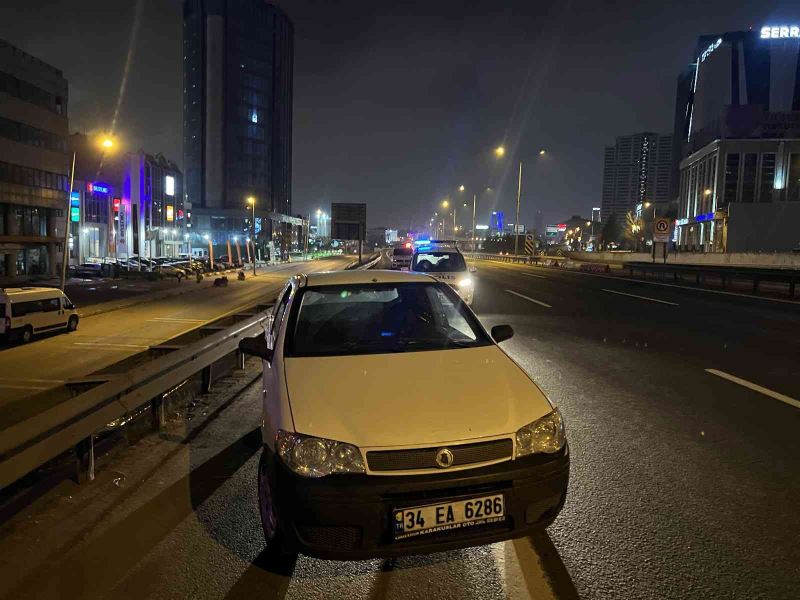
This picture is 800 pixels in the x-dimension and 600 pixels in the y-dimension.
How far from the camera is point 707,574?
10.1 feet

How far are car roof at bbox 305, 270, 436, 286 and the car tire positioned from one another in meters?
1.96

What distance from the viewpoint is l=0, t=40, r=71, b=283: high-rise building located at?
134 feet

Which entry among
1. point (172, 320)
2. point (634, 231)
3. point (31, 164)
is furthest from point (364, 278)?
point (634, 231)

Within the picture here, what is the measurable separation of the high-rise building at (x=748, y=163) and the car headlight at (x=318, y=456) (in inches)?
3279

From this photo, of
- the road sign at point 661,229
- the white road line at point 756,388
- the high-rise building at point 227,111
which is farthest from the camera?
the high-rise building at point 227,111

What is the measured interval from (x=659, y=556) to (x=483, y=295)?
17625 mm

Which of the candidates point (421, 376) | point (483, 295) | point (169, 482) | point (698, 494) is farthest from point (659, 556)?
point (483, 295)

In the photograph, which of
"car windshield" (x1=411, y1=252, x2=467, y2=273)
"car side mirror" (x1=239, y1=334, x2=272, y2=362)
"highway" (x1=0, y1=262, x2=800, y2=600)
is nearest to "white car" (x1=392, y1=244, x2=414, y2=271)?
"car windshield" (x1=411, y1=252, x2=467, y2=273)

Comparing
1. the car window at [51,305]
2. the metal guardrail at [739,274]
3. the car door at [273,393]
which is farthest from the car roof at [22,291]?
the metal guardrail at [739,274]

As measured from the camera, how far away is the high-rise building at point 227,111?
128 meters

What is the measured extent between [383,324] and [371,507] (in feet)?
6.54

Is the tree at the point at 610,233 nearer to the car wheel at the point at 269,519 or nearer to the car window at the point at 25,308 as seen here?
the car window at the point at 25,308

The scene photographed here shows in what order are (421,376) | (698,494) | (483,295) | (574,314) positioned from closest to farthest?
(421,376) < (698,494) < (574,314) < (483,295)

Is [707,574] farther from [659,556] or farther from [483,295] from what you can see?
[483,295]
